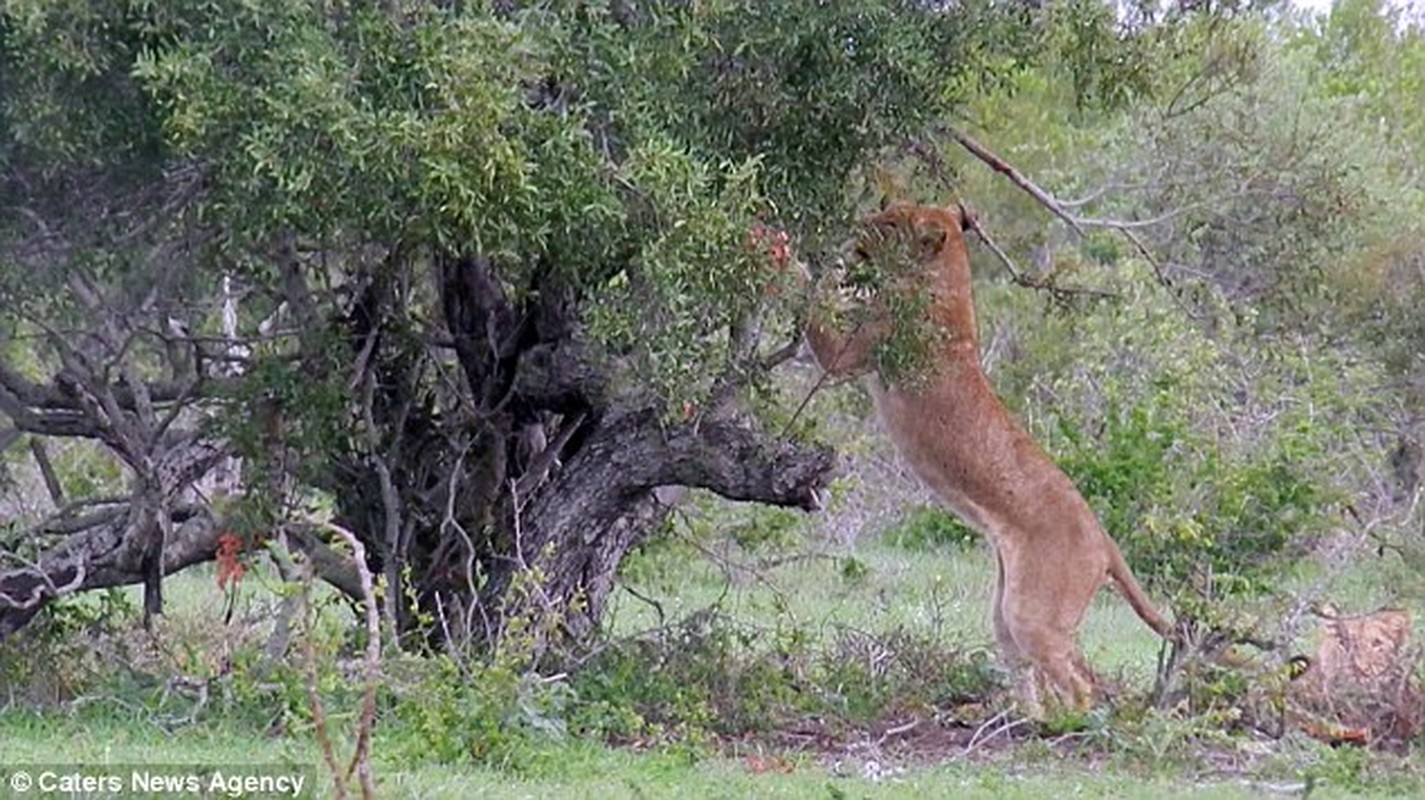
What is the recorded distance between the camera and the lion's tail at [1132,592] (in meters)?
11.0

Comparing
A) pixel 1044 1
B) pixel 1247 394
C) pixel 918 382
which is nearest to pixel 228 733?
pixel 918 382

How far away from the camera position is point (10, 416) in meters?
10.9

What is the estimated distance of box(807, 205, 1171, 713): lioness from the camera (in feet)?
35.9

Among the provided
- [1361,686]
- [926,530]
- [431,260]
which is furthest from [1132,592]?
[926,530]

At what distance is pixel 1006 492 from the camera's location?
11.1 metres

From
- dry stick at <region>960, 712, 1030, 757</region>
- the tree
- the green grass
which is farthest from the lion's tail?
the tree

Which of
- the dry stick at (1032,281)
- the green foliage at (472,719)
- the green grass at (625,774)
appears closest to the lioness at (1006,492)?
the dry stick at (1032,281)

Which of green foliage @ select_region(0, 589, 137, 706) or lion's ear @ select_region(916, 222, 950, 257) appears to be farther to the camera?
lion's ear @ select_region(916, 222, 950, 257)

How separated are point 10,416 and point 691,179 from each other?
4309mm

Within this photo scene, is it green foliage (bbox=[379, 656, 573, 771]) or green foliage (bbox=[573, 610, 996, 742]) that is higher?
green foliage (bbox=[379, 656, 573, 771])

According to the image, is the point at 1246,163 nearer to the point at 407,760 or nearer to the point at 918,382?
the point at 918,382

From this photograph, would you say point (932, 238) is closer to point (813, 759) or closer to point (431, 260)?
point (431, 260)

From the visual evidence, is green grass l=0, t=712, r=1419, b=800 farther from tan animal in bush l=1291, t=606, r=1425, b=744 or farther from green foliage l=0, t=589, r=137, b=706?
tan animal in bush l=1291, t=606, r=1425, b=744

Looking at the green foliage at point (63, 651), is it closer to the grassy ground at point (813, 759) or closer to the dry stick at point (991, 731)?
the grassy ground at point (813, 759)
